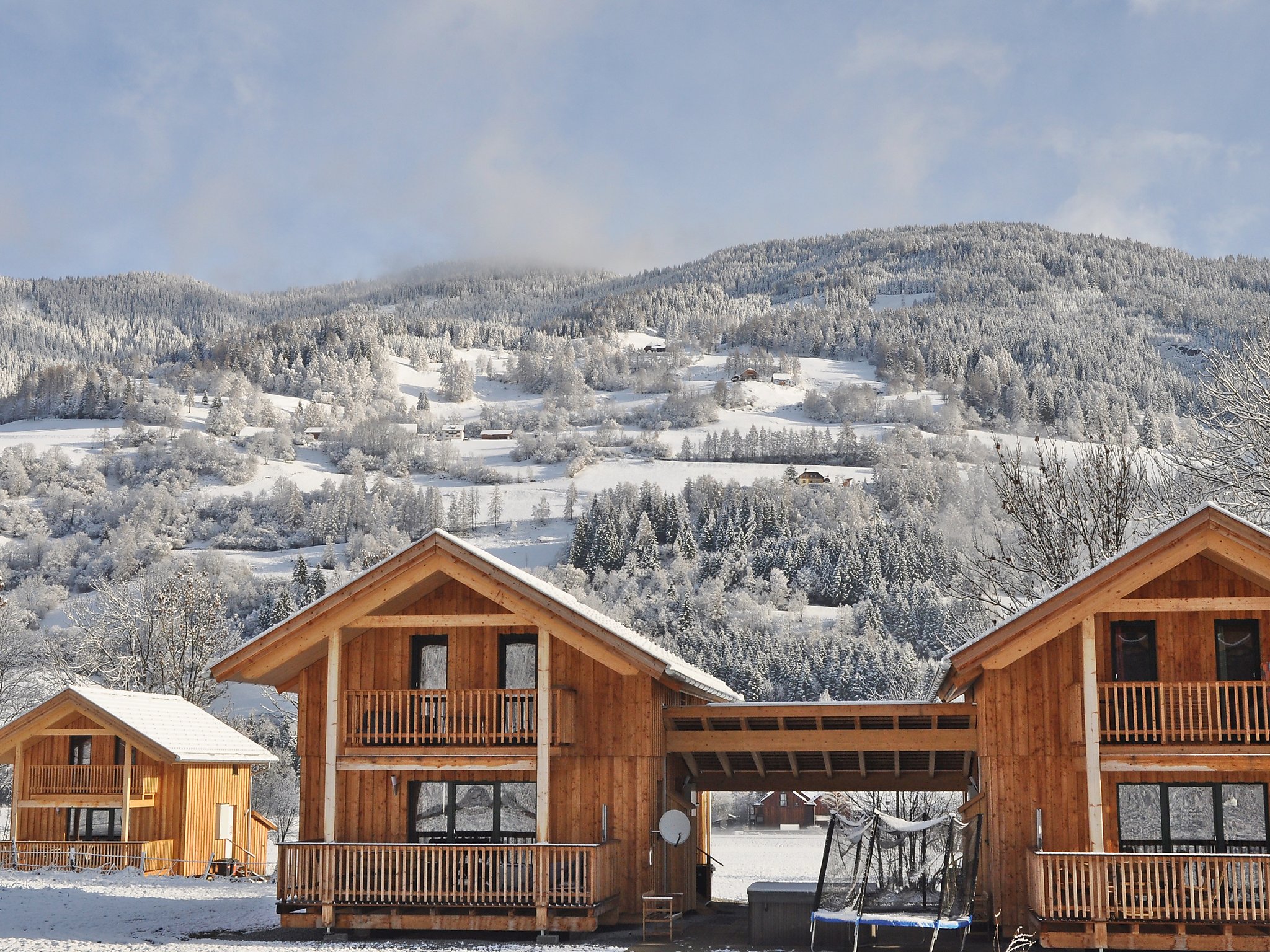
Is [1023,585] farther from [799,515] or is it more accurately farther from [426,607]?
[799,515]

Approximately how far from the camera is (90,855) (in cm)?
3594

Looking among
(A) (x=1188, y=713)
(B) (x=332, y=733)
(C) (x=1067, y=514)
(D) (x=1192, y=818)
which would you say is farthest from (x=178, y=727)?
(A) (x=1188, y=713)

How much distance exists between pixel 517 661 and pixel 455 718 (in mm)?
1702

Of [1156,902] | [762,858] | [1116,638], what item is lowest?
[762,858]

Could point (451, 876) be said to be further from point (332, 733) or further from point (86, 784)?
point (86, 784)

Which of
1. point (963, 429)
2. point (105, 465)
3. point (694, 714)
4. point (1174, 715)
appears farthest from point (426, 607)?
point (963, 429)

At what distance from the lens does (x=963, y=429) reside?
197875 mm

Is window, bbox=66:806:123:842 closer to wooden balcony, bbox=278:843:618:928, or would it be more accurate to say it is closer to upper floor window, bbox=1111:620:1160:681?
wooden balcony, bbox=278:843:618:928

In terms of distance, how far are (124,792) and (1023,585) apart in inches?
1007

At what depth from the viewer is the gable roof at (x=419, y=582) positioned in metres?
22.5

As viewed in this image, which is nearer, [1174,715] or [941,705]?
[1174,715]

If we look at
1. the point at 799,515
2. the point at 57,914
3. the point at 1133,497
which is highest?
the point at 799,515

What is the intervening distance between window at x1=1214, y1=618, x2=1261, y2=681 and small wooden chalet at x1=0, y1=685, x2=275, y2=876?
26593 mm

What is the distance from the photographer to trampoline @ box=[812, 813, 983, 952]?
64.6 ft
